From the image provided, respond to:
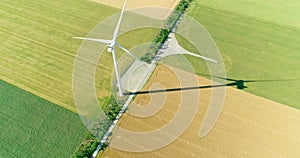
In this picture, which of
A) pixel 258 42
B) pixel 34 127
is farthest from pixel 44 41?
pixel 258 42

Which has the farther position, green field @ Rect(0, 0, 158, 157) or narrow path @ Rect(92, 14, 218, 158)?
narrow path @ Rect(92, 14, 218, 158)

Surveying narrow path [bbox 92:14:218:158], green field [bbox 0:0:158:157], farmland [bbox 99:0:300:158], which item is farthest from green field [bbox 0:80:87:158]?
farmland [bbox 99:0:300:158]

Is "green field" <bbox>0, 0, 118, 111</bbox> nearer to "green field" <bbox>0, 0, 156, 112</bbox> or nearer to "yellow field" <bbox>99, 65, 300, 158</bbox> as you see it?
"green field" <bbox>0, 0, 156, 112</bbox>

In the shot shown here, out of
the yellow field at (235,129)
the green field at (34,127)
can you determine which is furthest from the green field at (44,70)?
the yellow field at (235,129)

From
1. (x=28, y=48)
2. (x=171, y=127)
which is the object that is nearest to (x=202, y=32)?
(x=171, y=127)

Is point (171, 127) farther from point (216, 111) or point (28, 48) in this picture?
point (28, 48)

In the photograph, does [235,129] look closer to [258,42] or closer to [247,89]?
[247,89]
